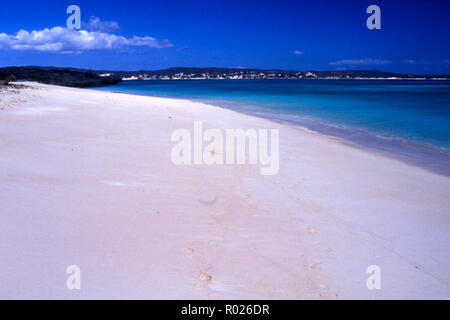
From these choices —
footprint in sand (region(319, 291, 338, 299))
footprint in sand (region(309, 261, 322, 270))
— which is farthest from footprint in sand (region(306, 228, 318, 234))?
footprint in sand (region(319, 291, 338, 299))

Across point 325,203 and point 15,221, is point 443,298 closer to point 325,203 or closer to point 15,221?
point 325,203

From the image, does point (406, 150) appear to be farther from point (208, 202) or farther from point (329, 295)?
point (329, 295)

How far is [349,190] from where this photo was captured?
225 inches

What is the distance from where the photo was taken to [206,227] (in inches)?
153

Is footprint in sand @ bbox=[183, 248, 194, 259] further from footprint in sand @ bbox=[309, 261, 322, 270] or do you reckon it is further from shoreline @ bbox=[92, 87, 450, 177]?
shoreline @ bbox=[92, 87, 450, 177]

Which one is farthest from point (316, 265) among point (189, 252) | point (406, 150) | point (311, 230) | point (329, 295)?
point (406, 150)

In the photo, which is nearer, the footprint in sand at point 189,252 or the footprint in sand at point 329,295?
the footprint in sand at point 329,295

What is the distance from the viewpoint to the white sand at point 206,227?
2877 millimetres

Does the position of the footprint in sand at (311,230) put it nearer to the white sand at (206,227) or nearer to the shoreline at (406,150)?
the white sand at (206,227)

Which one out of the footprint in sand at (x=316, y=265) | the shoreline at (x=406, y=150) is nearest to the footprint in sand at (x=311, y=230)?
the footprint in sand at (x=316, y=265)

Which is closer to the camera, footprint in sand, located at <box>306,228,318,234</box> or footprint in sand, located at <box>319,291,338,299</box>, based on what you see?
footprint in sand, located at <box>319,291,338,299</box>

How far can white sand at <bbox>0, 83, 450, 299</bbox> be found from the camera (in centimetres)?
288
